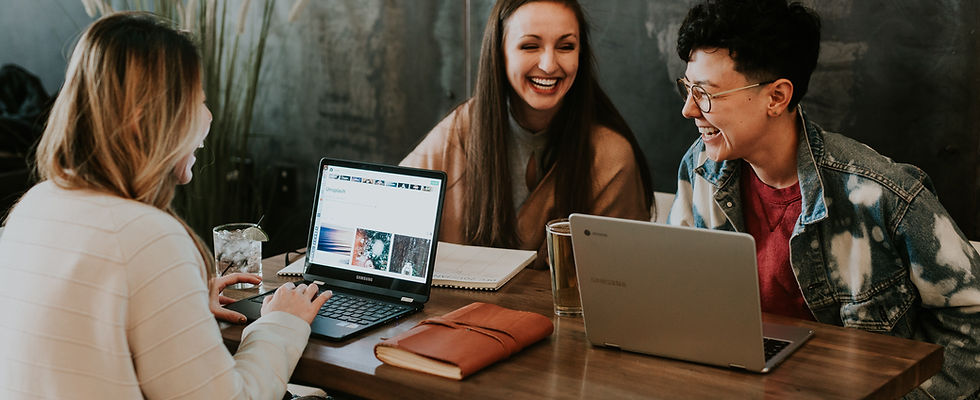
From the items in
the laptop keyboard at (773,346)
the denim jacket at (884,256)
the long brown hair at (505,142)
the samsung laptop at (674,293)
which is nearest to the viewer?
the samsung laptop at (674,293)

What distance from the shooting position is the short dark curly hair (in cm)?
187

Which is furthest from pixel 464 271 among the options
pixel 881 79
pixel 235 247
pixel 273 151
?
pixel 273 151

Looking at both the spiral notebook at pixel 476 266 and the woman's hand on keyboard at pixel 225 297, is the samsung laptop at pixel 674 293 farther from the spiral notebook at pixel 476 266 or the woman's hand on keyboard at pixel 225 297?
the woman's hand on keyboard at pixel 225 297

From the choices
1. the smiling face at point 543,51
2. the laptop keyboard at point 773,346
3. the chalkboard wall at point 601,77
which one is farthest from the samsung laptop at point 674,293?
the chalkboard wall at point 601,77

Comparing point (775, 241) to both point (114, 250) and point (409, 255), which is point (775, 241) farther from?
point (114, 250)

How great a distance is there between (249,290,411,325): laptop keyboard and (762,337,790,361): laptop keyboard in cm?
66

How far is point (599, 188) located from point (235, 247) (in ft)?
3.35

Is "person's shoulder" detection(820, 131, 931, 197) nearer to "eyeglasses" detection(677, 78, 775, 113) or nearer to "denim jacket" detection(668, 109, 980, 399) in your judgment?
"denim jacket" detection(668, 109, 980, 399)

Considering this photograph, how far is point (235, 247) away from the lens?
1.93 m

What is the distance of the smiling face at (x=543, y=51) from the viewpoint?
8.05ft

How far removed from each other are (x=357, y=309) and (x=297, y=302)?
0.14 meters

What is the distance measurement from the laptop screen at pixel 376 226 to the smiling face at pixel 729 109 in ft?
2.00

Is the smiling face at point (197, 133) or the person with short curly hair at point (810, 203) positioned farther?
the person with short curly hair at point (810, 203)

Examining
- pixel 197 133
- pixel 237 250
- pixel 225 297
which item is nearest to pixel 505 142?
pixel 237 250
